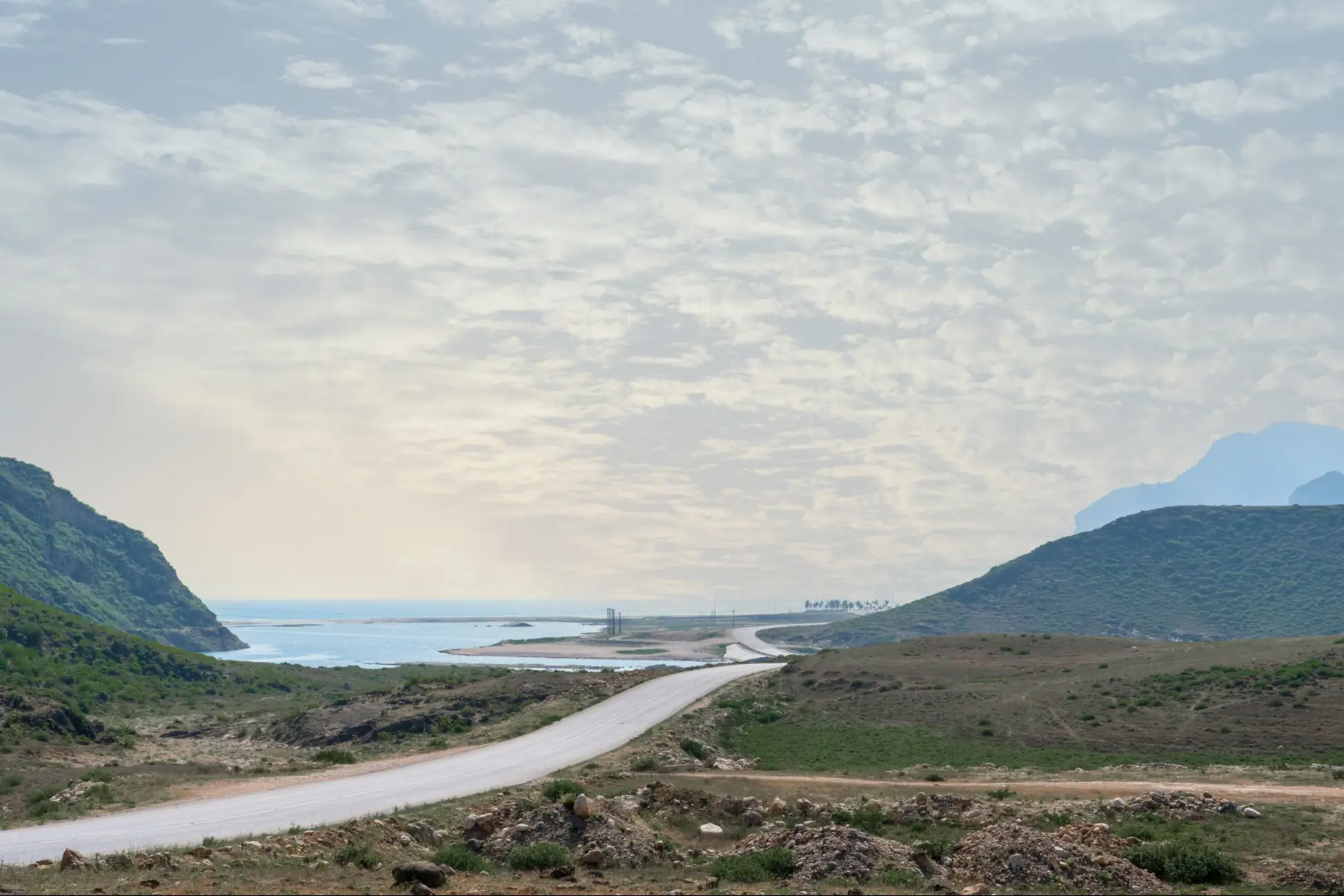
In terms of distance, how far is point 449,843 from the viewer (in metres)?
25.3

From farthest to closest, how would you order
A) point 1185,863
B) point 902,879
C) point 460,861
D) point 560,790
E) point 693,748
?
point 693,748 < point 560,790 < point 460,861 < point 1185,863 < point 902,879

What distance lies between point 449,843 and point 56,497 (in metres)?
184

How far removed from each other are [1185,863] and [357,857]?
63.7ft

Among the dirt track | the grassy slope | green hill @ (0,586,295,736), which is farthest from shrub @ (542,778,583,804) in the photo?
green hill @ (0,586,295,736)

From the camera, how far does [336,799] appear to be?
109ft

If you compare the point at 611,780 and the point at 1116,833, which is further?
the point at 611,780

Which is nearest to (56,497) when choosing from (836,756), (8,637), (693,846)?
(8,637)

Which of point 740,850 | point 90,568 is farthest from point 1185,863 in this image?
point 90,568

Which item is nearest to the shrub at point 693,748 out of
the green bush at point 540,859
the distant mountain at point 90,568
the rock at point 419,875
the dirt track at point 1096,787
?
the dirt track at point 1096,787

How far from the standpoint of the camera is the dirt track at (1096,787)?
101 feet

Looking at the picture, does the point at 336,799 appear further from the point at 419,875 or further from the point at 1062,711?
the point at 1062,711

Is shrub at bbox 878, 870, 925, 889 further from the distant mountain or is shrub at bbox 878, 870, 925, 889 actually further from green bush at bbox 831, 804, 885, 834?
the distant mountain

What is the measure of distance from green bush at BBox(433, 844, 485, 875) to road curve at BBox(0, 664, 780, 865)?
6388mm

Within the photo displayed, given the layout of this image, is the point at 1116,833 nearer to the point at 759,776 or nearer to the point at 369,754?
the point at 759,776
